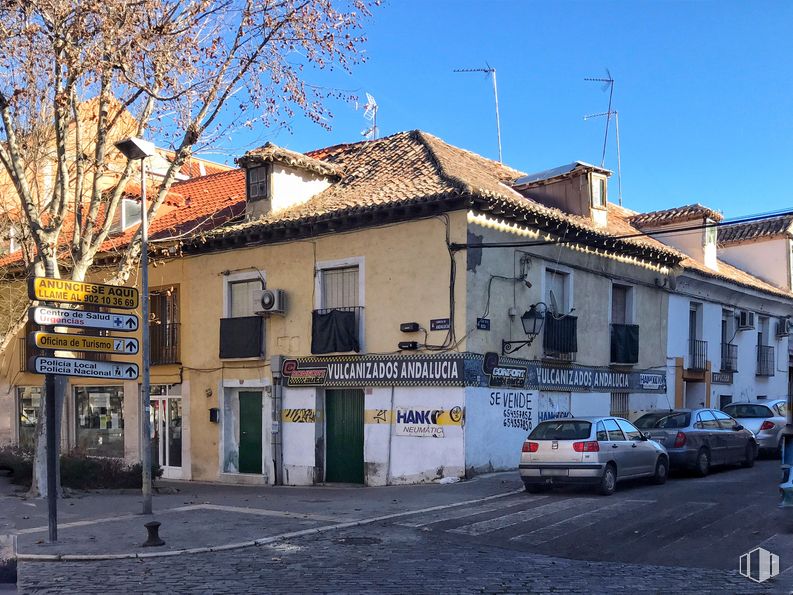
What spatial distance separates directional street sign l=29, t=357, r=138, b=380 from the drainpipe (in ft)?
28.6

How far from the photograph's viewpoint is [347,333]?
1894cm

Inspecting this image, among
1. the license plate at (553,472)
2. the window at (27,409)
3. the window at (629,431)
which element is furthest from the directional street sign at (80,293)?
the window at (27,409)

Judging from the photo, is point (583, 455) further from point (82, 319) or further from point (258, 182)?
point (258, 182)

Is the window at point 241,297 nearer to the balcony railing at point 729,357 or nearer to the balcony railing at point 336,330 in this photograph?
the balcony railing at point 336,330

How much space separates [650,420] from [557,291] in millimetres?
4026

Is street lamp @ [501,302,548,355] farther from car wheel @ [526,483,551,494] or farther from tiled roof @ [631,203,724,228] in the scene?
tiled roof @ [631,203,724,228]

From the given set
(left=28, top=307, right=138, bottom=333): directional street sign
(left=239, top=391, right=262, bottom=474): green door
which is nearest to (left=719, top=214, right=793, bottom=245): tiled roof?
(left=239, top=391, right=262, bottom=474): green door

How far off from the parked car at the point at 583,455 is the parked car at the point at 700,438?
1.75 m

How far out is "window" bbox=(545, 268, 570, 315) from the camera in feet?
66.0

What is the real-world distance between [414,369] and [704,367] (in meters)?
12.7

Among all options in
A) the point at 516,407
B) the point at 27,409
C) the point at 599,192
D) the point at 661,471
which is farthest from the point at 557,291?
the point at 27,409

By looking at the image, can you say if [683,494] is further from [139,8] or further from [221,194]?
[221,194]

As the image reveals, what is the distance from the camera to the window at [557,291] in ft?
66.0

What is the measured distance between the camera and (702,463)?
16.9 m
